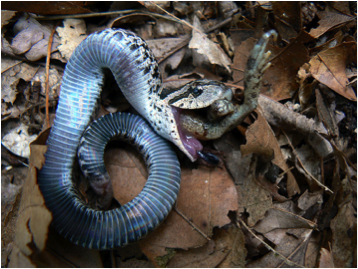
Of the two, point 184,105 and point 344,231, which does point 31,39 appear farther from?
point 344,231

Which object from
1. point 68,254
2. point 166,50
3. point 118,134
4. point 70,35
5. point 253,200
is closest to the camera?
point 68,254

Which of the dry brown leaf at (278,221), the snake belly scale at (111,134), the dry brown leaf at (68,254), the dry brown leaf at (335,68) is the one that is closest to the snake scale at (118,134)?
the snake belly scale at (111,134)

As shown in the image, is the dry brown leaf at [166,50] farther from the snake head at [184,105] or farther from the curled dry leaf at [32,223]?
the curled dry leaf at [32,223]

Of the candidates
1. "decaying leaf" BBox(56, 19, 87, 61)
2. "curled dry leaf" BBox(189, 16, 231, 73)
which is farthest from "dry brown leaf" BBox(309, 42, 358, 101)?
"decaying leaf" BBox(56, 19, 87, 61)

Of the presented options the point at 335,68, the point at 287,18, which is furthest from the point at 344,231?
the point at 287,18

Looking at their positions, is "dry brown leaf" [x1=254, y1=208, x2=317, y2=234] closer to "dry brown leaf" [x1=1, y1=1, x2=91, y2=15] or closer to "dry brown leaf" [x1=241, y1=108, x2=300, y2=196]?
"dry brown leaf" [x1=241, y1=108, x2=300, y2=196]
